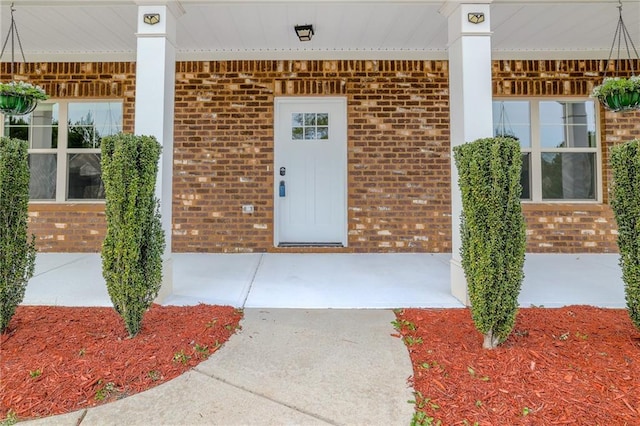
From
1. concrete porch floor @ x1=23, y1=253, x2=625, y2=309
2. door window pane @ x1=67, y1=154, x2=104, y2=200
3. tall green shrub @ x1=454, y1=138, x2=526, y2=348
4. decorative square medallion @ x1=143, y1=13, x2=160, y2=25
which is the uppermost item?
decorative square medallion @ x1=143, y1=13, x2=160, y2=25

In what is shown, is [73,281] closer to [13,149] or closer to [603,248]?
[13,149]

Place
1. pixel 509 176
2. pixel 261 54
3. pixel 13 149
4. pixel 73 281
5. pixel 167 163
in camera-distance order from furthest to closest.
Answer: pixel 261 54 → pixel 73 281 → pixel 167 163 → pixel 13 149 → pixel 509 176

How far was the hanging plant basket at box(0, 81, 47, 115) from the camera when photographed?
379 cm

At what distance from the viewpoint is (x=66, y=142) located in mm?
5438

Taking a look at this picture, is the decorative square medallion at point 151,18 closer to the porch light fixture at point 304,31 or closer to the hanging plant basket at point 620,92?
the porch light fixture at point 304,31

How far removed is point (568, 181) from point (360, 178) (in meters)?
3.19

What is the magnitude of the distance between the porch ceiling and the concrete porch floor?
2.72 meters

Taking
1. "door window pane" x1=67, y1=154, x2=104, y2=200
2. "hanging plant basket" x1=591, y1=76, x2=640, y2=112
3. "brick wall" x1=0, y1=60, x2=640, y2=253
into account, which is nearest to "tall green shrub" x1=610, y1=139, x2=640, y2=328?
"hanging plant basket" x1=591, y1=76, x2=640, y2=112

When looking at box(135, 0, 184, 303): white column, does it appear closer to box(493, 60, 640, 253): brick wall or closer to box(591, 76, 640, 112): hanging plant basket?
box(591, 76, 640, 112): hanging plant basket

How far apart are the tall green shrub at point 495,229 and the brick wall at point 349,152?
3.22 metres

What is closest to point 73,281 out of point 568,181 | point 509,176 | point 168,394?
point 168,394

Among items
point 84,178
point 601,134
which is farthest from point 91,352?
point 601,134

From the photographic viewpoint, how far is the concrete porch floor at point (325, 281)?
3129 mm

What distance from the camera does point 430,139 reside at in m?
5.38
